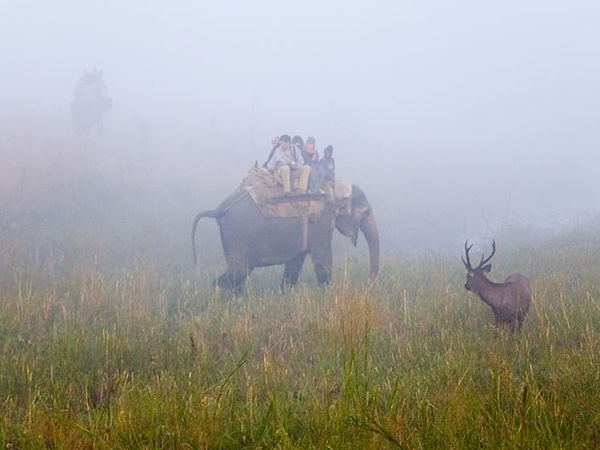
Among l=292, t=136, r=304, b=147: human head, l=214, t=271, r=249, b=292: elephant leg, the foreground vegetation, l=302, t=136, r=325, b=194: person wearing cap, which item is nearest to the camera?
the foreground vegetation

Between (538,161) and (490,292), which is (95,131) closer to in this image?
(490,292)

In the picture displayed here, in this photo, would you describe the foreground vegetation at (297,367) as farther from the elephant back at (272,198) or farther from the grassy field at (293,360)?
the elephant back at (272,198)

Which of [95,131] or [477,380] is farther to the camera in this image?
[95,131]

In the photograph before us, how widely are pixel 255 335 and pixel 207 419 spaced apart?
A: 283 cm

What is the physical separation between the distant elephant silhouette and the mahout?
1478cm

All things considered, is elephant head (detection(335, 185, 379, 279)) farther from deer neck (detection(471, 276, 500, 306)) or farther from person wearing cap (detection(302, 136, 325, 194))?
deer neck (detection(471, 276, 500, 306))

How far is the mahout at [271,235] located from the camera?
7559 millimetres

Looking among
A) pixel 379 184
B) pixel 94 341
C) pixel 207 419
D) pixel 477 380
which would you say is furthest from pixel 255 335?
pixel 379 184

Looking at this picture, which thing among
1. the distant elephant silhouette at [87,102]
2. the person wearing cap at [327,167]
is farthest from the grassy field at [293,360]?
the distant elephant silhouette at [87,102]

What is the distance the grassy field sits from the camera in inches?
92.2

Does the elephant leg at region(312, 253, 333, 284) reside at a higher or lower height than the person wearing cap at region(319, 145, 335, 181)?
lower

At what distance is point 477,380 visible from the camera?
3305mm

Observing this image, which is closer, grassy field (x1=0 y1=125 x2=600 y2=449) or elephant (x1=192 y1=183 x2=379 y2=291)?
grassy field (x1=0 y1=125 x2=600 y2=449)

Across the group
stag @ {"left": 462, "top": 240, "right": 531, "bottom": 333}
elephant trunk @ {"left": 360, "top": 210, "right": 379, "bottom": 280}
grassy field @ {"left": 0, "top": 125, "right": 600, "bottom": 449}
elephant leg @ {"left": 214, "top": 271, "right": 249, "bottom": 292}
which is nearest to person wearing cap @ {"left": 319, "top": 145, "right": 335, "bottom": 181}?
elephant trunk @ {"left": 360, "top": 210, "right": 379, "bottom": 280}
